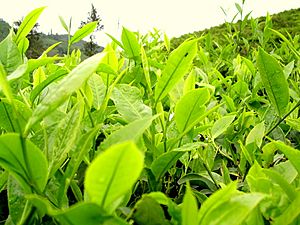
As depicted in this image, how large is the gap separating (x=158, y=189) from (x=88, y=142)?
21cm

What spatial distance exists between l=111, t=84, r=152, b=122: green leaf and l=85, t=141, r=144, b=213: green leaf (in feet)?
1.01

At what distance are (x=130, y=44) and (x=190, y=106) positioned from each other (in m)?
0.31

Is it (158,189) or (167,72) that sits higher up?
(167,72)

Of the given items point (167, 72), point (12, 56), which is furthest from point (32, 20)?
point (167, 72)

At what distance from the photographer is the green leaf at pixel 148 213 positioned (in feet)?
1.52

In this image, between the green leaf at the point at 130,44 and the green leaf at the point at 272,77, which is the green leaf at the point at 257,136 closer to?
the green leaf at the point at 272,77

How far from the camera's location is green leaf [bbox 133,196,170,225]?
465 mm

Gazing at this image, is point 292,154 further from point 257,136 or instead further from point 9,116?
point 9,116

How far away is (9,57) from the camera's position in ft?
2.18

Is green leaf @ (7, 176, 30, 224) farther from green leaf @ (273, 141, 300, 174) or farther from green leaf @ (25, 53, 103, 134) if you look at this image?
green leaf @ (273, 141, 300, 174)

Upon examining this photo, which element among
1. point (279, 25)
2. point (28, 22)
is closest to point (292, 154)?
point (28, 22)

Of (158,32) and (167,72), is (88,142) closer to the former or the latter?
(167,72)

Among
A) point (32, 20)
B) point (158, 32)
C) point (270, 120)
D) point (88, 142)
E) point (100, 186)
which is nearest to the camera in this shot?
point (100, 186)

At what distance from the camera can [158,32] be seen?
6.30ft
